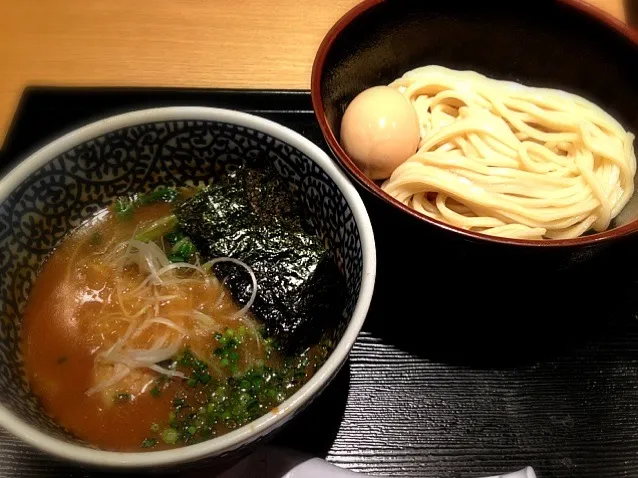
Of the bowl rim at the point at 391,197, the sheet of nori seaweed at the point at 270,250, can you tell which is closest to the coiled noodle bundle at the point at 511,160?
the bowl rim at the point at 391,197

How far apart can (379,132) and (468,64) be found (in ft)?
1.72

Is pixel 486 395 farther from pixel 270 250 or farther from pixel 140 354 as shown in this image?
pixel 140 354

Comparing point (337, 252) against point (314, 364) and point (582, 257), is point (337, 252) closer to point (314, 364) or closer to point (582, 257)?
point (314, 364)

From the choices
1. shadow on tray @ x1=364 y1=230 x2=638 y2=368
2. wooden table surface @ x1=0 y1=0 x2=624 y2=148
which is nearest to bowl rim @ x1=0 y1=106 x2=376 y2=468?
shadow on tray @ x1=364 y1=230 x2=638 y2=368

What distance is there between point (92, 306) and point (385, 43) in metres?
1.04

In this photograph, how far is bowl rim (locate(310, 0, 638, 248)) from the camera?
1.11 metres

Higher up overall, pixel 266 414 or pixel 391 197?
pixel 391 197

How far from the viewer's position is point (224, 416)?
1022 millimetres

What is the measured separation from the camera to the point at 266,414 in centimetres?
88

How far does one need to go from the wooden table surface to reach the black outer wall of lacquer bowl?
0.37 metres

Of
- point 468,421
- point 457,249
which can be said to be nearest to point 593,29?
point 457,249

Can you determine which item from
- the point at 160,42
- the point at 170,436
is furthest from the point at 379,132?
the point at 160,42

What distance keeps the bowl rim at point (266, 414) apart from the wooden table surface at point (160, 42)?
0.65m

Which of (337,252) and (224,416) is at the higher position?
(337,252)
